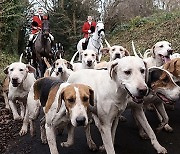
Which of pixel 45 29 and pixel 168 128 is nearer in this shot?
pixel 168 128

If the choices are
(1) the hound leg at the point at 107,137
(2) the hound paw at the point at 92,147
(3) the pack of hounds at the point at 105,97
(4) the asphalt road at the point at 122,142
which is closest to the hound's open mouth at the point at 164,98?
(3) the pack of hounds at the point at 105,97

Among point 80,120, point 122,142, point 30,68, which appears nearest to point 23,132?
point 30,68

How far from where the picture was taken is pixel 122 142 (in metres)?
5.52

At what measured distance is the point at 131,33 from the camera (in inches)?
1020

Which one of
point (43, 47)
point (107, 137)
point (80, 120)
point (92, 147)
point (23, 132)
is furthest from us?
point (43, 47)

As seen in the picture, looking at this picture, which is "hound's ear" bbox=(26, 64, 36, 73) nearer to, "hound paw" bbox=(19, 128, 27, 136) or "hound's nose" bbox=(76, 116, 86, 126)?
"hound paw" bbox=(19, 128, 27, 136)

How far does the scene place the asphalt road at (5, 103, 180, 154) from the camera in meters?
5.18

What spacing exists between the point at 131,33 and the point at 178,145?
21289 millimetres

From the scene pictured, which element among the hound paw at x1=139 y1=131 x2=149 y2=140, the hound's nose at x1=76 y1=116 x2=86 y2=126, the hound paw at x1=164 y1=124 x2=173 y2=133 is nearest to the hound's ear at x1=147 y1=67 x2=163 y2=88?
the hound paw at x1=139 y1=131 x2=149 y2=140

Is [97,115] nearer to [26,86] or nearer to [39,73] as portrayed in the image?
[26,86]

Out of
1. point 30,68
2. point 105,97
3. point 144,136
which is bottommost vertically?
point 144,136

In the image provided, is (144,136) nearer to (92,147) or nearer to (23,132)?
(92,147)

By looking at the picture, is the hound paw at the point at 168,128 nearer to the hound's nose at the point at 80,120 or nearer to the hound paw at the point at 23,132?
the hound's nose at the point at 80,120

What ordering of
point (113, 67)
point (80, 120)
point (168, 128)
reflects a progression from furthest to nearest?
1. point (168, 128)
2. point (113, 67)
3. point (80, 120)
